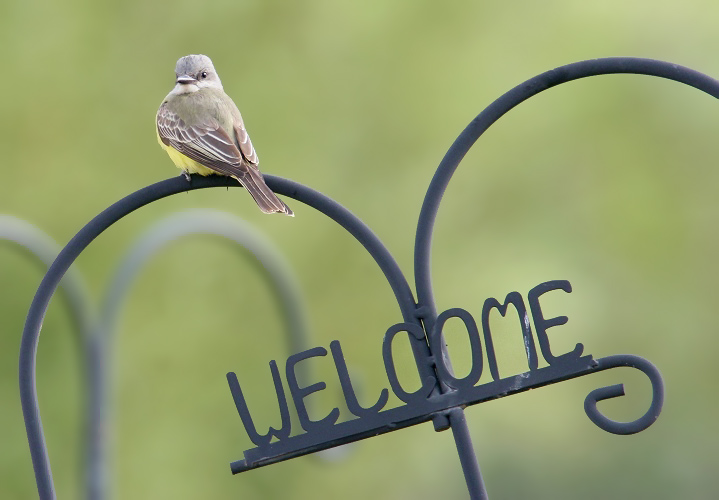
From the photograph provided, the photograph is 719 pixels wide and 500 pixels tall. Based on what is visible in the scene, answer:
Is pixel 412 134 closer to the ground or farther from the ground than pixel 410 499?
farther from the ground

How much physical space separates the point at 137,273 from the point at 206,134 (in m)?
0.76

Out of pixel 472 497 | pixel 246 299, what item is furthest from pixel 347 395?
pixel 246 299

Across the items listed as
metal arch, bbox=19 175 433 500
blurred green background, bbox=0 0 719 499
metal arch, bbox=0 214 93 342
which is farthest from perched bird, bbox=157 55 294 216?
blurred green background, bbox=0 0 719 499

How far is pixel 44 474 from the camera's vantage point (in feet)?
12.1

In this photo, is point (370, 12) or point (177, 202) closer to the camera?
point (177, 202)

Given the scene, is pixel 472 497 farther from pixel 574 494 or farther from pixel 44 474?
pixel 574 494

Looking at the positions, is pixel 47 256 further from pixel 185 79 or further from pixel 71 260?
pixel 71 260

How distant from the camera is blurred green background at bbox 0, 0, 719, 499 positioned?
10234mm

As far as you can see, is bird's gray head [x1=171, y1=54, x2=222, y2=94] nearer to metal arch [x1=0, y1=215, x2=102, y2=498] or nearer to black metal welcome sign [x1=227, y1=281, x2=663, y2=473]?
metal arch [x1=0, y1=215, x2=102, y2=498]

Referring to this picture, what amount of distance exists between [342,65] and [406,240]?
2200mm

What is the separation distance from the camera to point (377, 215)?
430 inches

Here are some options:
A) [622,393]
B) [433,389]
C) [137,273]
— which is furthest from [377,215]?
[622,393]

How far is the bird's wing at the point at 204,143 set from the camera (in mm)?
4785

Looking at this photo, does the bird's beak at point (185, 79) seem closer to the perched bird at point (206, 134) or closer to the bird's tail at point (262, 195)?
the perched bird at point (206, 134)
